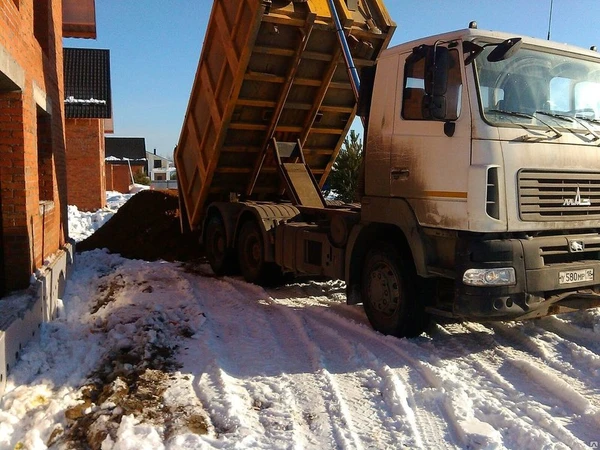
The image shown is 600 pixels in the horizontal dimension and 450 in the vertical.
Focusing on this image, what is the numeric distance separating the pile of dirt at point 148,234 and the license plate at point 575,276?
291 inches

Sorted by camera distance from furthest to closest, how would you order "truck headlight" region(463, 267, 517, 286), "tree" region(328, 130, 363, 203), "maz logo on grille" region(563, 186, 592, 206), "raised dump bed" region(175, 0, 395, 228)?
1. "tree" region(328, 130, 363, 203)
2. "raised dump bed" region(175, 0, 395, 228)
3. "maz logo on grille" region(563, 186, 592, 206)
4. "truck headlight" region(463, 267, 517, 286)

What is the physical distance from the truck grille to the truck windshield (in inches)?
18.4

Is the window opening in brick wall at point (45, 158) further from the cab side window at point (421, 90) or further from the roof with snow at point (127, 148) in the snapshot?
the roof with snow at point (127, 148)

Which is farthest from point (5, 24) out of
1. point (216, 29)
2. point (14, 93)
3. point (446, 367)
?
point (446, 367)

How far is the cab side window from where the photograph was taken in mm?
4906

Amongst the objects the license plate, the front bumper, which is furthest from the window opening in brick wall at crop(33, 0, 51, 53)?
the license plate

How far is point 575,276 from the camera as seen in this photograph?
196 inches

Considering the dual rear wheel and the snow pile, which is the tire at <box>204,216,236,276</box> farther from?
the snow pile

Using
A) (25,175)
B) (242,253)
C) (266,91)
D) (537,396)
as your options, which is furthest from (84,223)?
(537,396)

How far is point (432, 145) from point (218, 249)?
4.99 m

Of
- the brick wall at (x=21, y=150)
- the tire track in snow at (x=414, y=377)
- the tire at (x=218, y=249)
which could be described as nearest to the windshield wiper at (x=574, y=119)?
the tire track in snow at (x=414, y=377)

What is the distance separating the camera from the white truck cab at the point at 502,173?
4754mm

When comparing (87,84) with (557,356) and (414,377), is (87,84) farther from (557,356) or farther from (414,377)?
(557,356)

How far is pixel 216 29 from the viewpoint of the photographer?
8070mm
